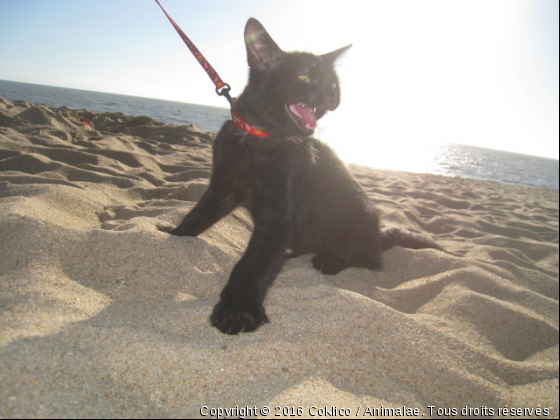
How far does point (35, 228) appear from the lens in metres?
1.82

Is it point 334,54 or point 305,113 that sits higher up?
point 334,54

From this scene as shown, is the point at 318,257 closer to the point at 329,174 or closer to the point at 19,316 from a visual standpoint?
the point at 329,174

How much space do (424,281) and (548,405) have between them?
114 centimetres

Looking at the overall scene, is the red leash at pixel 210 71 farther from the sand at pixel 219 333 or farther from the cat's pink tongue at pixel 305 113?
the sand at pixel 219 333

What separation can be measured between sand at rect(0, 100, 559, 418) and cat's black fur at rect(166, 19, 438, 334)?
0.18m

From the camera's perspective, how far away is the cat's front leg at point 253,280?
60.8 inches

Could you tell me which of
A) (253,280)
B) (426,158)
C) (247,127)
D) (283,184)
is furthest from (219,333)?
(426,158)

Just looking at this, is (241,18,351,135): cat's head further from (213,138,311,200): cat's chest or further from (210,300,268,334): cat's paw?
(210,300,268,334): cat's paw

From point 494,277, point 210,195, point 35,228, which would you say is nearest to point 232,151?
point 210,195

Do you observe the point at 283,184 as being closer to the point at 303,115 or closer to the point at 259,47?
the point at 303,115

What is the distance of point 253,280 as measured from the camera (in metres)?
1.78

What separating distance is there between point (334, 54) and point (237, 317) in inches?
96.2

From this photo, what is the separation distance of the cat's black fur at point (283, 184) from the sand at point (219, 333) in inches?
7.1

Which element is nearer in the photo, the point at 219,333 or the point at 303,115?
the point at 219,333
